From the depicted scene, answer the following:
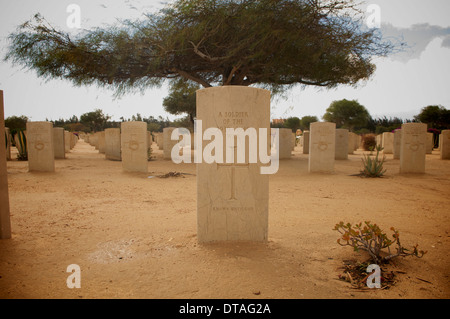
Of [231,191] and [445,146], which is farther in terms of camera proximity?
[445,146]

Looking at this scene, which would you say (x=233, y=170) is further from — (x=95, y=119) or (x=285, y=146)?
(x=95, y=119)

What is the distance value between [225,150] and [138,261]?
1473mm

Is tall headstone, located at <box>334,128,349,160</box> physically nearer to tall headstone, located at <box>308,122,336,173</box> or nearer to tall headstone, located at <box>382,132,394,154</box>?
tall headstone, located at <box>308,122,336,173</box>

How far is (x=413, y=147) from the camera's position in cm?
891

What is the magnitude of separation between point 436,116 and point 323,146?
26973 mm

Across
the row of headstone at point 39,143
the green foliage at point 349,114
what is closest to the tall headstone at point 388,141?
the row of headstone at point 39,143

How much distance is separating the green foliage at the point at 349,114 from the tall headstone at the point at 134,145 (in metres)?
36.7

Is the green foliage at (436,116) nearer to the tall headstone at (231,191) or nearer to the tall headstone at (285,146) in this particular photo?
the tall headstone at (285,146)

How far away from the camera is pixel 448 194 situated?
20.5ft

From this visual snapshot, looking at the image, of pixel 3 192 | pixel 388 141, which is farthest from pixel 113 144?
pixel 388 141

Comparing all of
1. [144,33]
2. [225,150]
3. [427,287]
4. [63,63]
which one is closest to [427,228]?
[427,287]

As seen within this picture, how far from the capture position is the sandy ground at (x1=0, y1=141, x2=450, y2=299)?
7.42 ft

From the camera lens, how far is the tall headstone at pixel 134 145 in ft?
28.5

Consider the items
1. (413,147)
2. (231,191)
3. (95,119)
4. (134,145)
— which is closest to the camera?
(231,191)
